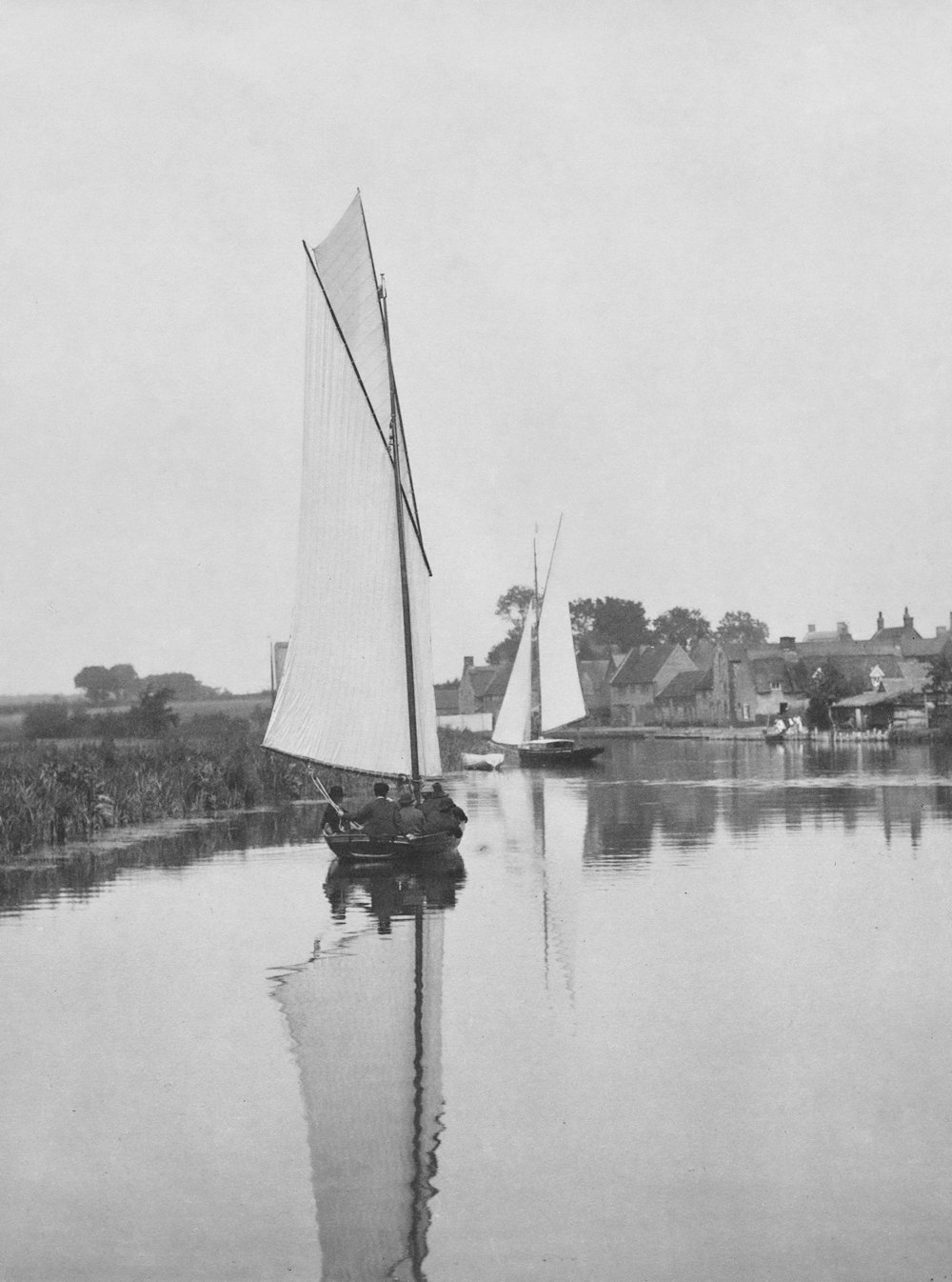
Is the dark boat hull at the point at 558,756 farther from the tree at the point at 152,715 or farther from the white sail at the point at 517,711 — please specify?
the tree at the point at 152,715

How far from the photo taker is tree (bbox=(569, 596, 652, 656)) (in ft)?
591

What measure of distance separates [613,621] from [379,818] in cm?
15324

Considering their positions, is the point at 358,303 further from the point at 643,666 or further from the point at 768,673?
the point at 643,666

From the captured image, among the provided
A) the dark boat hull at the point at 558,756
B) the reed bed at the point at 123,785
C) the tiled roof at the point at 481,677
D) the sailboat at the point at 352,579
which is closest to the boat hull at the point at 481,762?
the dark boat hull at the point at 558,756

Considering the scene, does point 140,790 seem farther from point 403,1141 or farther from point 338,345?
point 403,1141

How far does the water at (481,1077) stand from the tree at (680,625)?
532 feet

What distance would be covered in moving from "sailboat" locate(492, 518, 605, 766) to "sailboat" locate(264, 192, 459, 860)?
45.1 metres

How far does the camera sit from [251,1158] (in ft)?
35.9

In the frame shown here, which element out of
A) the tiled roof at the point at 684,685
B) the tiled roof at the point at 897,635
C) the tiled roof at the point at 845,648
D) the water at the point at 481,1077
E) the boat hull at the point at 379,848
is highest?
the tiled roof at the point at 897,635

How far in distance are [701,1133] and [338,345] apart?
873 inches

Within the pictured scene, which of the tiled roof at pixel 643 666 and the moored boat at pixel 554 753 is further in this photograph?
the tiled roof at pixel 643 666

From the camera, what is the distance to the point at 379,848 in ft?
92.1

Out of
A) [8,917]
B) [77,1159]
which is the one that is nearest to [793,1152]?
[77,1159]

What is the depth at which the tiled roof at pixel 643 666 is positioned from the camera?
149 m
